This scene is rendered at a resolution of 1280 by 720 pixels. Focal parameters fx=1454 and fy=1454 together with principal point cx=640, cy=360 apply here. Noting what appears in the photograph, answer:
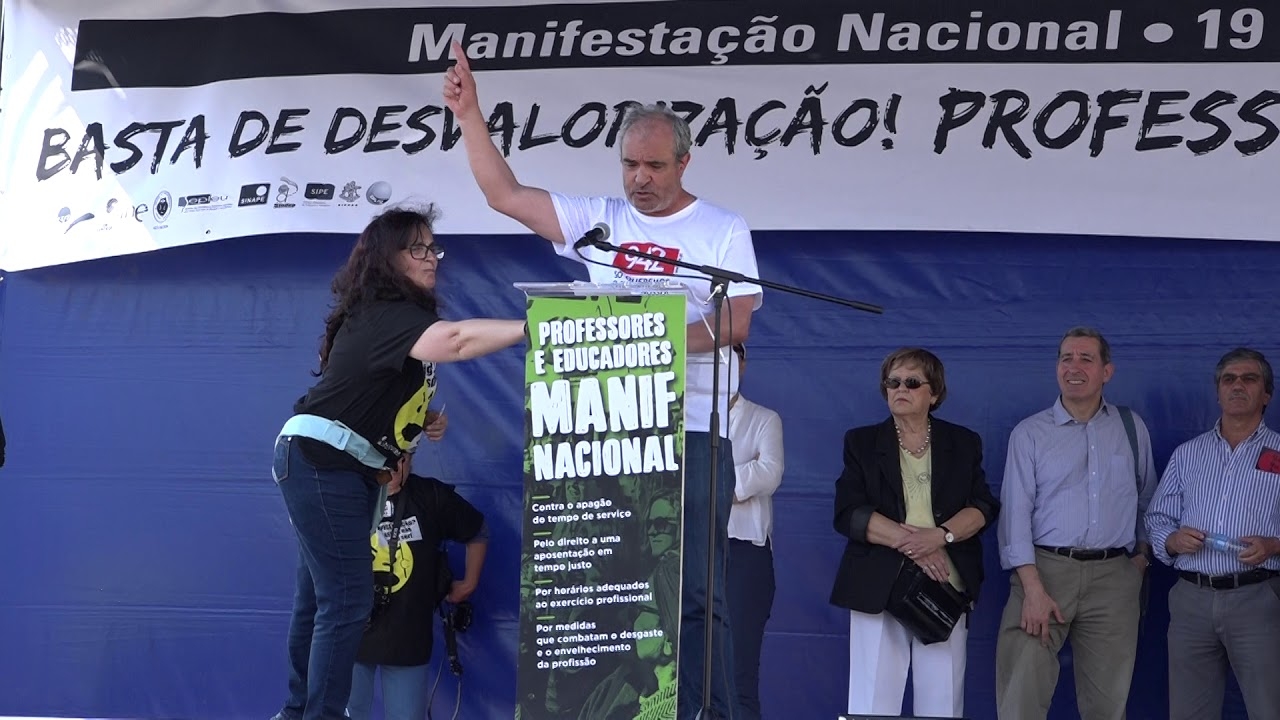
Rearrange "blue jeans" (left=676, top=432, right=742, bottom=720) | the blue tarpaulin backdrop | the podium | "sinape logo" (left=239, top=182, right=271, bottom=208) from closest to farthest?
the podium → "blue jeans" (left=676, top=432, right=742, bottom=720) → the blue tarpaulin backdrop → "sinape logo" (left=239, top=182, right=271, bottom=208)

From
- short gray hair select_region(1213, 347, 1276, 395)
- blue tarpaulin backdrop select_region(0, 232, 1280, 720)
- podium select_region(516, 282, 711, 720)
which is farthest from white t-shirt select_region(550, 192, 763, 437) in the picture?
short gray hair select_region(1213, 347, 1276, 395)

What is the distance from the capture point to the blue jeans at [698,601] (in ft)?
11.4

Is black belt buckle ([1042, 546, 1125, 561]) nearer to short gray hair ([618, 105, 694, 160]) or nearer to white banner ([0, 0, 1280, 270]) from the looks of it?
white banner ([0, 0, 1280, 270])

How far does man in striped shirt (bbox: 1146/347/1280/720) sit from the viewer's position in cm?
481

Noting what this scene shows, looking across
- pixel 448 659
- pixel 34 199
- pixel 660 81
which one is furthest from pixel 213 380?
pixel 660 81

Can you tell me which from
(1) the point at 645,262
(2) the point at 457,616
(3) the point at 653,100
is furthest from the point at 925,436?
(2) the point at 457,616

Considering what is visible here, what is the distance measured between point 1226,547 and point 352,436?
295 cm

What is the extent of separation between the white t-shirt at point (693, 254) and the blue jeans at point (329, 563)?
0.89m

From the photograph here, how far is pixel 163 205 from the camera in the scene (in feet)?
18.6

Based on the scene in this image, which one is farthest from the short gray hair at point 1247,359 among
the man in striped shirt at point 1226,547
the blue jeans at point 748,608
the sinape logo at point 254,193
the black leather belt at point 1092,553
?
the sinape logo at point 254,193

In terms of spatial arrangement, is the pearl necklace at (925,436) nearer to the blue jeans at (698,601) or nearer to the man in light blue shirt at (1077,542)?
the man in light blue shirt at (1077,542)

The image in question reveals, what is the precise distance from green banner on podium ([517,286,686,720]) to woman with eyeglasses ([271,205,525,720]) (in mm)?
574

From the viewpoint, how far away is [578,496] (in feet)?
10.8

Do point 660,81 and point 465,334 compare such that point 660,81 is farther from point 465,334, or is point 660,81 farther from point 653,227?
point 465,334
